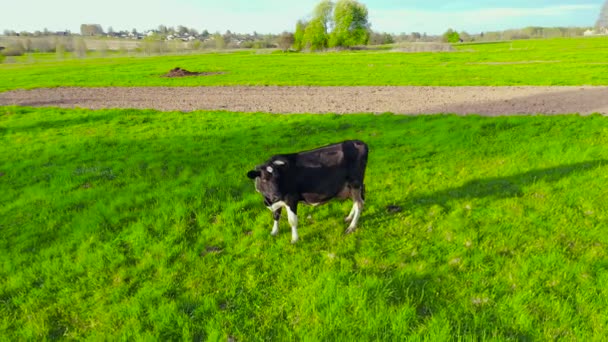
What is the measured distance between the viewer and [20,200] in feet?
29.5

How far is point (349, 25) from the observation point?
124m

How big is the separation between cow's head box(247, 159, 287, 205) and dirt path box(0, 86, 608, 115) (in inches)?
550

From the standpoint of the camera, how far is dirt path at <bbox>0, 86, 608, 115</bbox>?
63.2 feet

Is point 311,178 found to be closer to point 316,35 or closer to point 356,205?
point 356,205

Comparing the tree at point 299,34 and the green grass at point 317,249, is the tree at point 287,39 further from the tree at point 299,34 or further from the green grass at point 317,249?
the green grass at point 317,249

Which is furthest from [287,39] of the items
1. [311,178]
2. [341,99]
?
[311,178]

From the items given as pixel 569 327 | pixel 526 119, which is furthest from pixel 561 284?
pixel 526 119

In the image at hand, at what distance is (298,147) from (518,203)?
7.14 m

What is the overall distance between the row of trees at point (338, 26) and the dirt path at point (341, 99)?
330 feet

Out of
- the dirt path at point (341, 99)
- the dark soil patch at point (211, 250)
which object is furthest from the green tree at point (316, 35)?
the dark soil patch at point (211, 250)

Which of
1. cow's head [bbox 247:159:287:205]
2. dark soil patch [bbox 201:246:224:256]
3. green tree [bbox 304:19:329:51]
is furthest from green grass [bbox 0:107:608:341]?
green tree [bbox 304:19:329:51]

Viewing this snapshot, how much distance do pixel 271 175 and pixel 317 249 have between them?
5.43ft

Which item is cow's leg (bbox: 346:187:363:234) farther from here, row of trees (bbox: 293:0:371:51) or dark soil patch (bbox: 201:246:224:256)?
row of trees (bbox: 293:0:371:51)

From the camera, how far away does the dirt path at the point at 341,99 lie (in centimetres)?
1925
